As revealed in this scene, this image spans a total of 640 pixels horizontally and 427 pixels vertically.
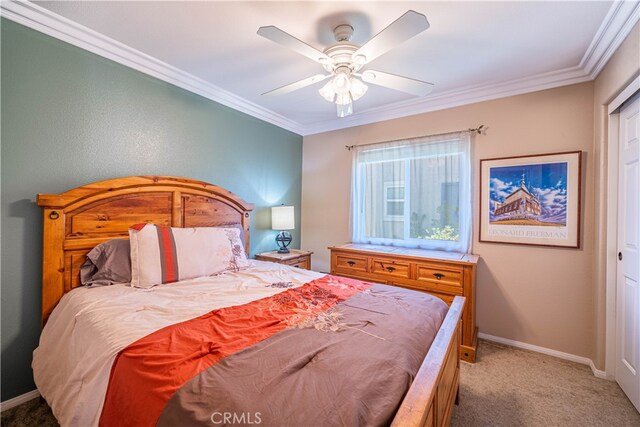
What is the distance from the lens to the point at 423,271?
9.10 feet

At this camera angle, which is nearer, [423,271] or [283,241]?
[423,271]

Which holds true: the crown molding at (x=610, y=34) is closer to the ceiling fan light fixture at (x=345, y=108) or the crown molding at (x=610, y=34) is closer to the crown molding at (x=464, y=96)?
the crown molding at (x=464, y=96)

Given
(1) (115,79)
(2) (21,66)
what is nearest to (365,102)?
(1) (115,79)

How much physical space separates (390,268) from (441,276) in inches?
20.2

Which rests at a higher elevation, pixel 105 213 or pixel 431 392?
pixel 105 213

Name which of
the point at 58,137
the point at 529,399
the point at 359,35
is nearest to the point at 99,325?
the point at 58,137

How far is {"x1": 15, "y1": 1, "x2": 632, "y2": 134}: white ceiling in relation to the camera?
177cm

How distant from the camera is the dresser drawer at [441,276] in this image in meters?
2.59

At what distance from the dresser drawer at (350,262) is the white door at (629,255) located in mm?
2044

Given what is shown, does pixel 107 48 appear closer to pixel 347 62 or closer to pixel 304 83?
pixel 304 83

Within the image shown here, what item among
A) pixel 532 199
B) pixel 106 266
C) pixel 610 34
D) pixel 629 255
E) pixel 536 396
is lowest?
pixel 536 396

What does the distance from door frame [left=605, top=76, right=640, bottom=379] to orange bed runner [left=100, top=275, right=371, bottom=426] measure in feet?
7.66

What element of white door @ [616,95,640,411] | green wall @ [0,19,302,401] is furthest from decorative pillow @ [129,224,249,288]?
white door @ [616,95,640,411]

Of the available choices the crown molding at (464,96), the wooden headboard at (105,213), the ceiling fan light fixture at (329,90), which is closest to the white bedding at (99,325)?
the wooden headboard at (105,213)
